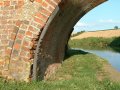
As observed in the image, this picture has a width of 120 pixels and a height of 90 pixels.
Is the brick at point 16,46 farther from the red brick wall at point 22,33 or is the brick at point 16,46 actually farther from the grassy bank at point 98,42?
the grassy bank at point 98,42

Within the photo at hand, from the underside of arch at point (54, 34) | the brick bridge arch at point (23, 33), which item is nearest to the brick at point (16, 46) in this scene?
the brick bridge arch at point (23, 33)

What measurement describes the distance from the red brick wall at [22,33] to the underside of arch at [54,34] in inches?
9.1

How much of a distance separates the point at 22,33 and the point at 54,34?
83.5 inches

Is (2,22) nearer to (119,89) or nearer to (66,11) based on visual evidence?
(66,11)

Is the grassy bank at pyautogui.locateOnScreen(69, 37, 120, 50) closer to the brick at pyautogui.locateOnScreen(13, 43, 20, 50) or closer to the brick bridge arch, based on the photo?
the brick bridge arch

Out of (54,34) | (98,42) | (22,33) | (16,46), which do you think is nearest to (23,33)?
(22,33)

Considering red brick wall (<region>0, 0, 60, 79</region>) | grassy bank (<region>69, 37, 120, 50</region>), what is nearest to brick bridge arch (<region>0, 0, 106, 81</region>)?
red brick wall (<region>0, 0, 60, 79</region>)

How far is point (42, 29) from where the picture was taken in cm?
888

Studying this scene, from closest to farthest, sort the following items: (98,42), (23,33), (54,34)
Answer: (23,33), (54,34), (98,42)

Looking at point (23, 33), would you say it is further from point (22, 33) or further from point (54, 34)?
point (54, 34)

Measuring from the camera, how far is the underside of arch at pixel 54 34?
9133 millimetres

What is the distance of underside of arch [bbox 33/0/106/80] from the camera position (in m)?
9.13

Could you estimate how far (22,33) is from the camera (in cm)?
878

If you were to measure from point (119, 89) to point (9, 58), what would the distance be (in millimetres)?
2758
